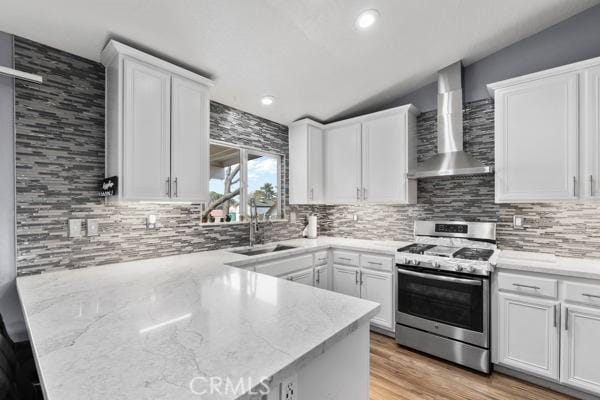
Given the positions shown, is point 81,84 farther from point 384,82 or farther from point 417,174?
point 417,174

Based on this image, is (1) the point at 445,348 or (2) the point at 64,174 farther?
(1) the point at 445,348

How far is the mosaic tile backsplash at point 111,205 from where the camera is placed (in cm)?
180

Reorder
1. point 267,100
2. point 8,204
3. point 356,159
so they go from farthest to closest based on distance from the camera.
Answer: point 356,159 → point 267,100 → point 8,204

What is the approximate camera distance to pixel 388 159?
3.19 meters

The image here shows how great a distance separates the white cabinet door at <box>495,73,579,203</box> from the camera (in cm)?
219

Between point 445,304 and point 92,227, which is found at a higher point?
point 92,227

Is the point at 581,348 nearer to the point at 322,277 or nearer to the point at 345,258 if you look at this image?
the point at 345,258

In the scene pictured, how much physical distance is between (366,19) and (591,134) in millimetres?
1906

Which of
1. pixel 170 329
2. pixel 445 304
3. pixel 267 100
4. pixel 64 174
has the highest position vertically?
pixel 267 100

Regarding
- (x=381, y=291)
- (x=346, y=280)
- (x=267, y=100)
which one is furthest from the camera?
(x=346, y=280)

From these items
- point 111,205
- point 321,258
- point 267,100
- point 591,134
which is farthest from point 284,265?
point 591,134

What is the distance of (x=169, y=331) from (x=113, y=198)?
4.58ft

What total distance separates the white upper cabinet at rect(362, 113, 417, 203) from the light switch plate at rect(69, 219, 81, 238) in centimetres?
271

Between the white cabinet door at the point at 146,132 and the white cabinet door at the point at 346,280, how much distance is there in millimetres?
1987
